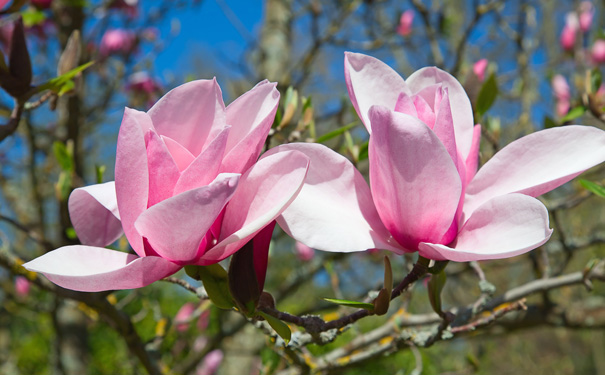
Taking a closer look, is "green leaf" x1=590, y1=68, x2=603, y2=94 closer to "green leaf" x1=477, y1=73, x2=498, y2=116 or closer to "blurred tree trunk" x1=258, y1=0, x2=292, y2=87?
"green leaf" x1=477, y1=73, x2=498, y2=116

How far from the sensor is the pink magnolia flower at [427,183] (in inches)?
18.3

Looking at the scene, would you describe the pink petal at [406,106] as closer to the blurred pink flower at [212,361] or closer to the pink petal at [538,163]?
the pink petal at [538,163]

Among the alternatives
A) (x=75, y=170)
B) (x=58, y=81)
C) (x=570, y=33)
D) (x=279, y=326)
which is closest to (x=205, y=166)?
(x=279, y=326)

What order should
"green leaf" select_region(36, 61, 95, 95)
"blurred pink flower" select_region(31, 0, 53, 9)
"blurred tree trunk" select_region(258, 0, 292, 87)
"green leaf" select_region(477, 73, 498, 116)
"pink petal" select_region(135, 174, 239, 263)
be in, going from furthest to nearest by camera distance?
"blurred tree trunk" select_region(258, 0, 292, 87) < "blurred pink flower" select_region(31, 0, 53, 9) < "green leaf" select_region(477, 73, 498, 116) < "green leaf" select_region(36, 61, 95, 95) < "pink petal" select_region(135, 174, 239, 263)

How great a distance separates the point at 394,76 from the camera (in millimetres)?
579

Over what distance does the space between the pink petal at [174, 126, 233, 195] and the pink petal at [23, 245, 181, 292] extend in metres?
0.08

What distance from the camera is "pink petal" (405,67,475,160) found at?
576mm

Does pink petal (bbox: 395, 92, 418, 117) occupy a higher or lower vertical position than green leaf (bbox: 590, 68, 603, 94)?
higher

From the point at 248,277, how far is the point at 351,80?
10.1 inches

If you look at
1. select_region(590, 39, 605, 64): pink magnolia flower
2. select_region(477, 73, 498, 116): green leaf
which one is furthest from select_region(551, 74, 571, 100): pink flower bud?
select_region(477, 73, 498, 116): green leaf

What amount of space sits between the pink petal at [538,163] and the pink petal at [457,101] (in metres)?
0.04

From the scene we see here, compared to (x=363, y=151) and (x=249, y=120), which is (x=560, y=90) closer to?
(x=363, y=151)

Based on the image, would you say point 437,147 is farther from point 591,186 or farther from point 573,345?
point 573,345

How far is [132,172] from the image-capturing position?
458 mm
